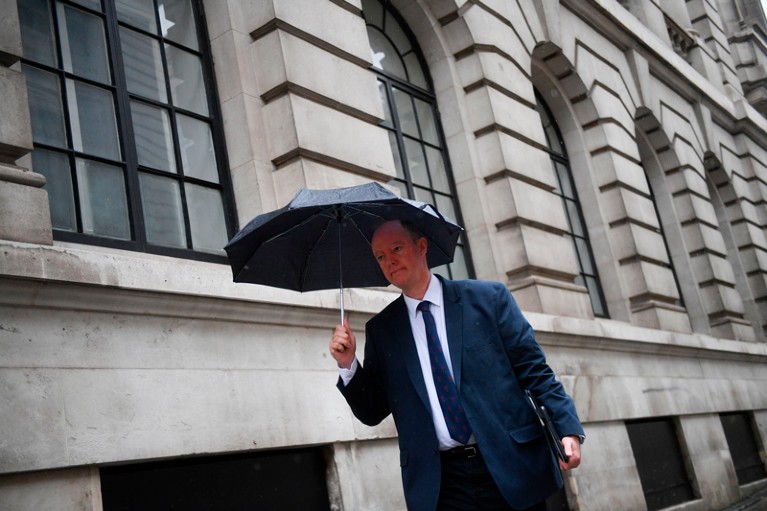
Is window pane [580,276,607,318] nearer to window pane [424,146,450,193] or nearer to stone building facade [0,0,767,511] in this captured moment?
stone building facade [0,0,767,511]

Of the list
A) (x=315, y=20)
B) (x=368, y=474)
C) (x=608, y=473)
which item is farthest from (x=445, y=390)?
(x=608, y=473)

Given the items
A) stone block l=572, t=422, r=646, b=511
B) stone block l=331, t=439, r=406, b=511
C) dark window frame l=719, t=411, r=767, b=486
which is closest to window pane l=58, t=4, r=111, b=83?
stone block l=331, t=439, r=406, b=511

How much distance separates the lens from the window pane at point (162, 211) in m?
5.95

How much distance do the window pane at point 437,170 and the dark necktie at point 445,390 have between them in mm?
6223

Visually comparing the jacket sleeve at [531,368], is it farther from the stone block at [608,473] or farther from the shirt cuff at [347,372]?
the stone block at [608,473]

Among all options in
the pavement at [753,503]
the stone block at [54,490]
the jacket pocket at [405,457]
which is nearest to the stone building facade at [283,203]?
the stone block at [54,490]

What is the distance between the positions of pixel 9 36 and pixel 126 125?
47.9 inches

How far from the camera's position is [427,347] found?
3600mm

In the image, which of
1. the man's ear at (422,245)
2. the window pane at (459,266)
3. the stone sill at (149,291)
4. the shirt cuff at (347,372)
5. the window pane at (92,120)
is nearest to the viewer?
the shirt cuff at (347,372)

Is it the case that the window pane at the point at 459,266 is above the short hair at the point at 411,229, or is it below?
above

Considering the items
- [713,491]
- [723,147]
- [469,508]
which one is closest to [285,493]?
[469,508]

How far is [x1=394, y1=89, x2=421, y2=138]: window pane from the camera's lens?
9629 millimetres

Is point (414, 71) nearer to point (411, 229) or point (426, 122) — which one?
point (426, 122)

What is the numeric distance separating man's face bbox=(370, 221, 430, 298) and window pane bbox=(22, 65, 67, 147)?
2.83 meters
